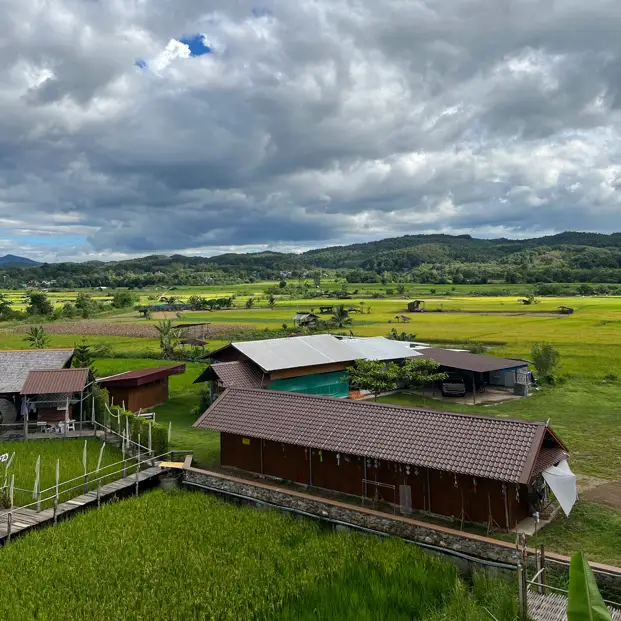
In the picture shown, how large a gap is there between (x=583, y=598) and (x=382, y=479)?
11.0 meters

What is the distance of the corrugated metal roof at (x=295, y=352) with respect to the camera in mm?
29562

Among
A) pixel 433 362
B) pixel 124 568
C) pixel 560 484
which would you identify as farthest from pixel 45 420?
pixel 560 484

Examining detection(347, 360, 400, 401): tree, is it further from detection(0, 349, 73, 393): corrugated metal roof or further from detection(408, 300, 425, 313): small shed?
detection(408, 300, 425, 313): small shed

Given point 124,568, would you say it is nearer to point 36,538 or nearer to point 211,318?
point 36,538

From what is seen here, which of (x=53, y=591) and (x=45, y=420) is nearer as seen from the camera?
(x=53, y=591)

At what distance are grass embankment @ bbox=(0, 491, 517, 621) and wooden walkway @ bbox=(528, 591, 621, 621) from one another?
0.41m

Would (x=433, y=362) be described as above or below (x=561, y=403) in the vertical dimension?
above

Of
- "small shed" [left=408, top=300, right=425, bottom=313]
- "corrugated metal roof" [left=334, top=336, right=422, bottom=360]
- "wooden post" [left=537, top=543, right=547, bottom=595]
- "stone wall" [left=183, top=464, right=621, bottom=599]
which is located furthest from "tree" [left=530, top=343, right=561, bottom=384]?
"small shed" [left=408, top=300, right=425, bottom=313]

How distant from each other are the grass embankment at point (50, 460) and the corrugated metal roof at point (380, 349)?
1618 centimetres

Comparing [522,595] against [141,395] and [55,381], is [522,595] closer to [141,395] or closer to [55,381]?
[55,381]

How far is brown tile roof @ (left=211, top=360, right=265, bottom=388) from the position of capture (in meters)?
28.3

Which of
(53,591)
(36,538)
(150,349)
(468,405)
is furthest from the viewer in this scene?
(150,349)

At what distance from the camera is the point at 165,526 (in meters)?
15.9

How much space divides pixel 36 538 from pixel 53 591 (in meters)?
3.47
